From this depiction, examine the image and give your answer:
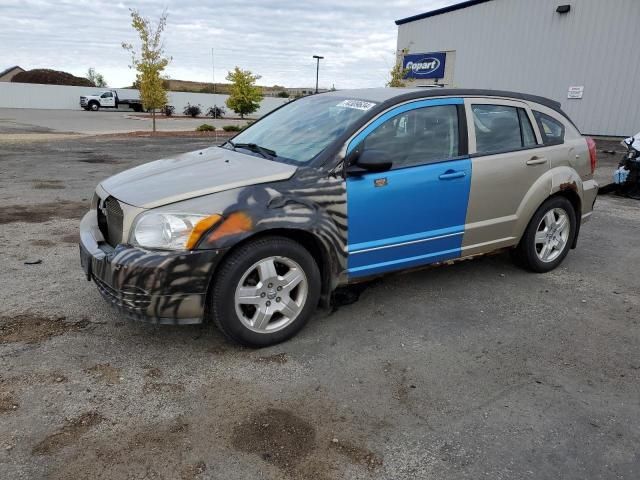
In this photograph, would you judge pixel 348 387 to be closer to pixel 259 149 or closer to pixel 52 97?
pixel 259 149

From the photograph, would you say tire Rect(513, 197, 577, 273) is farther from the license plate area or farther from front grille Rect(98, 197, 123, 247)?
the license plate area

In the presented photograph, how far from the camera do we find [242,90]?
3262 cm

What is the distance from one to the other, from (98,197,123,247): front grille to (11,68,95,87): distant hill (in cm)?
7533

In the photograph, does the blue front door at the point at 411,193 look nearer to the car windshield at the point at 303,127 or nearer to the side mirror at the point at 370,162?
the side mirror at the point at 370,162

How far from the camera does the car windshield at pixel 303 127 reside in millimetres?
3840

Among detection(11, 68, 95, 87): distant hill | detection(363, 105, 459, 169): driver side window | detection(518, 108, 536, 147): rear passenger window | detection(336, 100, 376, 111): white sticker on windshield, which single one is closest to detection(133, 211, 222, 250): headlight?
detection(363, 105, 459, 169): driver side window

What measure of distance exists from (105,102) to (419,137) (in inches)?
1895

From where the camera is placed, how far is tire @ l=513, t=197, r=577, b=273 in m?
4.89

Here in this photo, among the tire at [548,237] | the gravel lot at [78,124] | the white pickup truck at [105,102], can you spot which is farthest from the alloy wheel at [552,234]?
the white pickup truck at [105,102]

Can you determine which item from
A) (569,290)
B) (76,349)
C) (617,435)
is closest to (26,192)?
(76,349)

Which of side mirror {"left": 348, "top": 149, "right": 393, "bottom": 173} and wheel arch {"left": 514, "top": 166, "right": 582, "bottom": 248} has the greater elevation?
side mirror {"left": 348, "top": 149, "right": 393, "bottom": 173}

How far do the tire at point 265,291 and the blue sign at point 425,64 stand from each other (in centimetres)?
2473

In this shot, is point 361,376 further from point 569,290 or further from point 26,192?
point 26,192

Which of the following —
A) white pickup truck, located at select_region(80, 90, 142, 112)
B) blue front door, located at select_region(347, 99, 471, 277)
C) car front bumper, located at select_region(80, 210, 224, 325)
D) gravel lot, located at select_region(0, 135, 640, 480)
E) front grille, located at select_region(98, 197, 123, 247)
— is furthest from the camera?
white pickup truck, located at select_region(80, 90, 142, 112)
